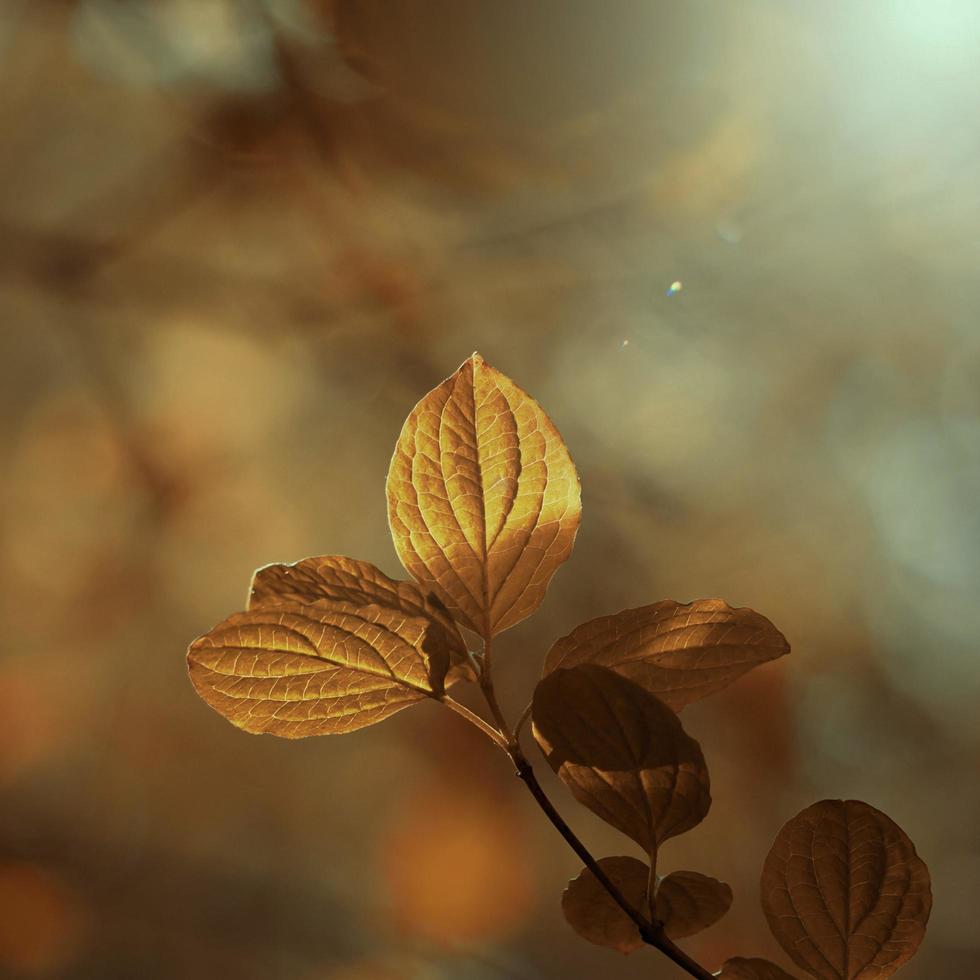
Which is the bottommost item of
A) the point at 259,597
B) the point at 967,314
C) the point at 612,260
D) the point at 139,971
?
the point at 139,971

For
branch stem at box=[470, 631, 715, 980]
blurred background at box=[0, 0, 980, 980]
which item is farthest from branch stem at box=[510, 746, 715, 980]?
blurred background at box=[0, 0, 980, 980]

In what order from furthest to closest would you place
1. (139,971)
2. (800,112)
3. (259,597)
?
(800,112)
(139,971)
(259,597)

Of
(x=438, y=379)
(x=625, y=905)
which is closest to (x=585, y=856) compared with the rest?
(x=625, y=905)

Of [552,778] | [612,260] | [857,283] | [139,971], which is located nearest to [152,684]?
[139,971]

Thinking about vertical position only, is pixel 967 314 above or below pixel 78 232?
below

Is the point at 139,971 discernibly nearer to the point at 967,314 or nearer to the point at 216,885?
the point at 216,885

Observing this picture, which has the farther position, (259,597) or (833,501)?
(833,501)

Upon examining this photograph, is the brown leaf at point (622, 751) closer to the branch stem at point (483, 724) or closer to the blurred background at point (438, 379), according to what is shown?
the branch stem at point (483, 724)

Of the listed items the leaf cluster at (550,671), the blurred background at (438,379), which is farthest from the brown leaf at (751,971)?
the blurred background at (438,379)
